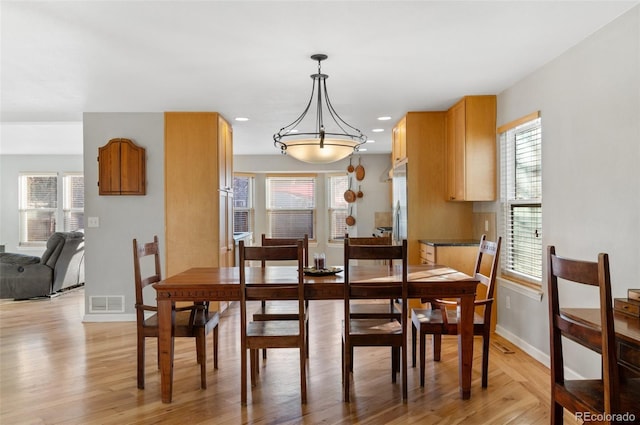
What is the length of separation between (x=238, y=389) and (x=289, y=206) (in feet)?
20.1

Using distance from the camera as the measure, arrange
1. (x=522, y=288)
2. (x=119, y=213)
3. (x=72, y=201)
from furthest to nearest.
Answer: (x=72, y=201)
(x=119, y=213)
(x=522, y=288)

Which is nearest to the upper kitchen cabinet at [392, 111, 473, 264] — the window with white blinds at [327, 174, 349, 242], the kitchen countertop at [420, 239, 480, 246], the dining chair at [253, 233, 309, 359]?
the kitchen countertop at [420, 239, 480, 246]

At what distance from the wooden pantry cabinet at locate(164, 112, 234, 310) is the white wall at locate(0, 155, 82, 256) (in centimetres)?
553

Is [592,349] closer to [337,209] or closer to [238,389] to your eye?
[238,389]

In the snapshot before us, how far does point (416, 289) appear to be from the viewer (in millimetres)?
2934

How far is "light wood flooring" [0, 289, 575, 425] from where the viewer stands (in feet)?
8.94

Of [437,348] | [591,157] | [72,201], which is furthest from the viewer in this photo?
[72,201]

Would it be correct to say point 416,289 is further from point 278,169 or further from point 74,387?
point 278,169

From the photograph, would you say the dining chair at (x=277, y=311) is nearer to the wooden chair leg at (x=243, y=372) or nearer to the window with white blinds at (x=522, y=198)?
the wooden chair leg at (x=243, y=372)

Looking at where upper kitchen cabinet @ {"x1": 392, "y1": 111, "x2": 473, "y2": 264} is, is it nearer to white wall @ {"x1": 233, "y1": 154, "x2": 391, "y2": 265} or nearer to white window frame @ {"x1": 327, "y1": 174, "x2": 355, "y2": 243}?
white wall @ {"x1": 233, "y1": 154, "x2": 391, "y2": 265}

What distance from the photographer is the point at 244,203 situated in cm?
902

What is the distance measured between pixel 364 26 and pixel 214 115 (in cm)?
276

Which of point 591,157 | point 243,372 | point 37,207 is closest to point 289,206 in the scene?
point 37,207

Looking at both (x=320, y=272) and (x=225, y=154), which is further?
(x=225, y=154)
